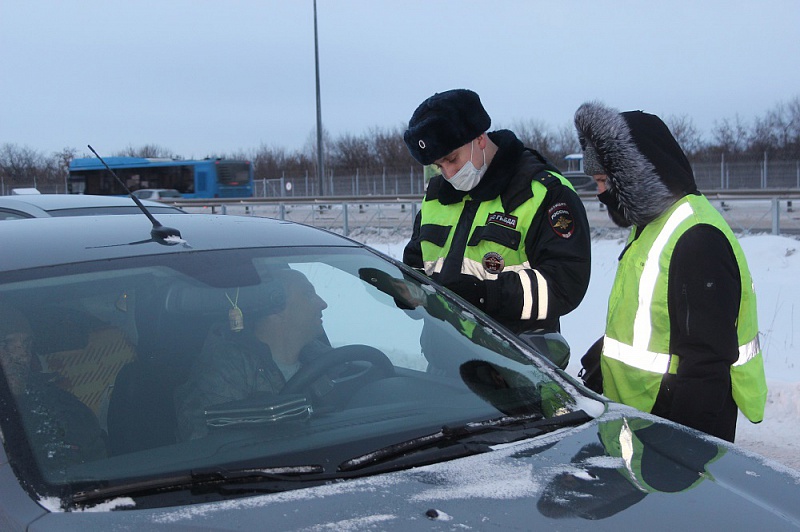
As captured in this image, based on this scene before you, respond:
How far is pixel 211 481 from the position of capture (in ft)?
5.52

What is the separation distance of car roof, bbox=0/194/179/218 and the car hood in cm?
416

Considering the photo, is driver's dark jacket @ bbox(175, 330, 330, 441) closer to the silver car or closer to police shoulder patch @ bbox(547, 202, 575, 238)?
the silver car

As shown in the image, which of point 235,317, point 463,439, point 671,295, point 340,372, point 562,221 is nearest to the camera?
point 463,439

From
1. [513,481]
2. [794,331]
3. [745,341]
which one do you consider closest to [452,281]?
[745,341]

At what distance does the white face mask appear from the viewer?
3.33m

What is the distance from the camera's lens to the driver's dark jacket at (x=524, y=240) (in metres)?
3.14

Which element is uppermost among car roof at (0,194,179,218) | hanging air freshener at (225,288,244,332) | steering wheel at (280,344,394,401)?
car roof at (0,194,179,218)

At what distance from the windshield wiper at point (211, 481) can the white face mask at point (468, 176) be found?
1.83 meters

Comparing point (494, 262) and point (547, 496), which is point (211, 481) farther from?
point (494, 262)

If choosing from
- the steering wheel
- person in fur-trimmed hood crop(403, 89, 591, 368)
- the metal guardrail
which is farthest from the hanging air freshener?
the metal guardrail

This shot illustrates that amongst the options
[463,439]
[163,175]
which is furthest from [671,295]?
[163,175]

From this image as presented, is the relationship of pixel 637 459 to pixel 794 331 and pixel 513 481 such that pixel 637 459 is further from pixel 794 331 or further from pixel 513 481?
pixel 794 331

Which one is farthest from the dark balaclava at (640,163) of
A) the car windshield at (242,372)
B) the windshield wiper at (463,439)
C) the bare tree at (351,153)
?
the bare tree at (351,153)

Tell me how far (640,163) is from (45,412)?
→ 1.94m
